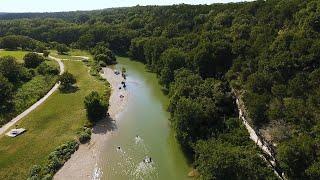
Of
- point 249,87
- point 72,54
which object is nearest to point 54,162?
point 249,87

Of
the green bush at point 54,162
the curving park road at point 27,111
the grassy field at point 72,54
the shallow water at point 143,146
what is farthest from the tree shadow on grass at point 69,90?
the grassy field at point 72,54

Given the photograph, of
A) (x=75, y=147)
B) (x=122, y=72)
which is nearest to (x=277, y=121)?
(x=75, y=147)

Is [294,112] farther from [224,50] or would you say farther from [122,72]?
[122,72]

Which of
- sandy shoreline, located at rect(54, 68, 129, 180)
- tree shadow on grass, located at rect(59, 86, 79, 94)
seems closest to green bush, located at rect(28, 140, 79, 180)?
sandy shoreline, located at rect(54, 68, 129, 180)

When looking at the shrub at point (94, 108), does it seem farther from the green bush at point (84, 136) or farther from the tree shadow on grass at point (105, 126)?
the green bush at point (84, 136)

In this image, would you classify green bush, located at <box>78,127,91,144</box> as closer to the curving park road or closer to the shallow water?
the shallow water
